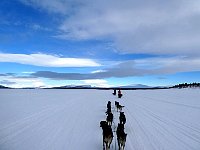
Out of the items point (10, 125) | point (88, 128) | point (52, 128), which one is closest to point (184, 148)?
point (88, 128)

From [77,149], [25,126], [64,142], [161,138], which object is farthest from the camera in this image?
[25,126]

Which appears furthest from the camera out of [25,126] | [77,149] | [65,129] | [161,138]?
[25,126]

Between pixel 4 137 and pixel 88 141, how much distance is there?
10.8 ft

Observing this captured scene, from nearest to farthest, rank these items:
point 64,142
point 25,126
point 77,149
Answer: point 77,149, point 64,142, point 25,126

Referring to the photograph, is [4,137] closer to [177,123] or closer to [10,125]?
[10,125]

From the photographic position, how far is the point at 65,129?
462 inches

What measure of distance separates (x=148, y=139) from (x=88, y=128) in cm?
321

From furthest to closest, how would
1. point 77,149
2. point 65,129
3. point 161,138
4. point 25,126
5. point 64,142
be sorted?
1. point 25,126
2. point 65,129
3. point 161,138
4. point 64,142
5. point 77,149

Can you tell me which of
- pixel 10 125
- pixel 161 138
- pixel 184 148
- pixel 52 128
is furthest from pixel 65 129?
pixel 184 148

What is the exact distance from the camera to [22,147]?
8.83m

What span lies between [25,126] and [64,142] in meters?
4.32

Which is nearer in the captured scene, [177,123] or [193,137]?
[193,137]

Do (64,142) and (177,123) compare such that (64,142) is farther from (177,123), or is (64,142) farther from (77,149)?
(177,123)

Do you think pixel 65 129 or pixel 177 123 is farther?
pixel 177 123
